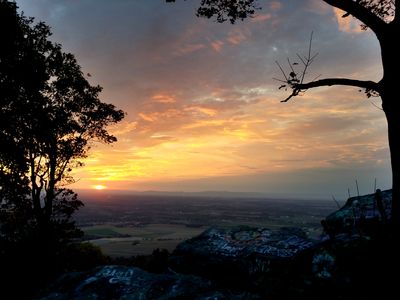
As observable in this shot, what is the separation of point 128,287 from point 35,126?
18.5 m

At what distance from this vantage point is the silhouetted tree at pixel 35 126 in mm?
20656

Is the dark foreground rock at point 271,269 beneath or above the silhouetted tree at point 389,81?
beneath

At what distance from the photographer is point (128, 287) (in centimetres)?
777

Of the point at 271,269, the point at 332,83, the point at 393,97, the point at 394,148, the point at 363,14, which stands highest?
the point at 363,14

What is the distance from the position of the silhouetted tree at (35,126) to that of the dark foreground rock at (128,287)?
13090 mm

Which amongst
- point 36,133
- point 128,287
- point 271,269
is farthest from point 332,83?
point 36,133

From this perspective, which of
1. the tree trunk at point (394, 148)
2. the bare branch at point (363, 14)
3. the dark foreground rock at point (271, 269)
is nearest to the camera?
the dark foreground rock at point (271, 269)

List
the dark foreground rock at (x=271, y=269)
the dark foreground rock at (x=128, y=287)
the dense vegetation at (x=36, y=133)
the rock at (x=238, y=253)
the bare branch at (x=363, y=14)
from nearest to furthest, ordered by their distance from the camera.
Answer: the dark foreground rock at (x=271, y=269) < the dark foreground rock at (x=128, y=287) < the bare branch at (x=363, y=14) < the rock at (x=238, y=253) < the dense vegetation at (x=36, y=133)

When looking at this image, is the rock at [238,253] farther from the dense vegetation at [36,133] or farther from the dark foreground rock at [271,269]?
the dense vegetation at [36,133]

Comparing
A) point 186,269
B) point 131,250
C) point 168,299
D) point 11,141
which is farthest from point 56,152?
point 131,250

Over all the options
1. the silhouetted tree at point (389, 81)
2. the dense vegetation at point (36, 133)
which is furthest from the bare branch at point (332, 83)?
the dense vegetation at point (36, 133)

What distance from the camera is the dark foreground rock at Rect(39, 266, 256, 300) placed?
7.39m

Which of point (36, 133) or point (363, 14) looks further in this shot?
point (36, 133)

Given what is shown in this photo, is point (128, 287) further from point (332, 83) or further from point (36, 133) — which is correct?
point (36, 133)
